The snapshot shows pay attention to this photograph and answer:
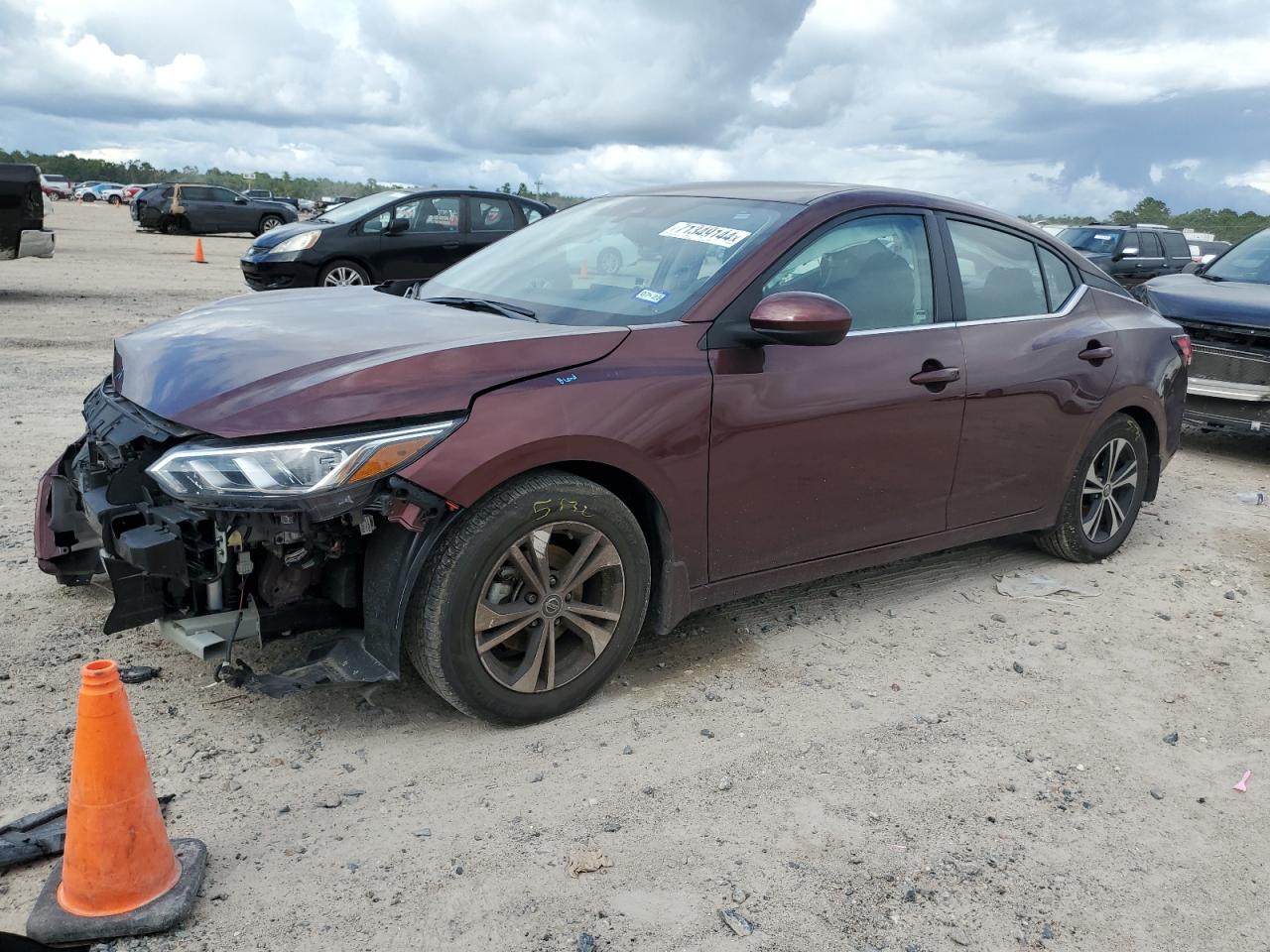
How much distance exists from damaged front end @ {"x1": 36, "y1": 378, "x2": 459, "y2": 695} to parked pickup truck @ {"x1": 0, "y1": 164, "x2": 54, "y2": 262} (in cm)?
969

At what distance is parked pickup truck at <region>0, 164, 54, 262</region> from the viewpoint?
11.4 metres

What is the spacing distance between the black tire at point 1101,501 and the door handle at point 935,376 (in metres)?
1.18

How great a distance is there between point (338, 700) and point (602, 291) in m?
1.71

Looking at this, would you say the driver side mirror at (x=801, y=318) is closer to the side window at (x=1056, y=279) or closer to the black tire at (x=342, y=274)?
the side window at (x=1056, y=279)

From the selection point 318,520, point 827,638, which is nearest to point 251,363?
point 318,520

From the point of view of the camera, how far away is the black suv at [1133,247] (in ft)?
65.3

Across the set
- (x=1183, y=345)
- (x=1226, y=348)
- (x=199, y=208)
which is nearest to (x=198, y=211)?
(x=199, y=208)

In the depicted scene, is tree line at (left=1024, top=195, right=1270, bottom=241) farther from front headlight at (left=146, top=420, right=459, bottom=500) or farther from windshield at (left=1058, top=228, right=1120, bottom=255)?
front headlight at (left=146, top=420, right=459, bottom=500)

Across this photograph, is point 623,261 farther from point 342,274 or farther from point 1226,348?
point 342,274

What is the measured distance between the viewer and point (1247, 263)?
889 centimetres

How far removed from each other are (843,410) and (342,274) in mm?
10744


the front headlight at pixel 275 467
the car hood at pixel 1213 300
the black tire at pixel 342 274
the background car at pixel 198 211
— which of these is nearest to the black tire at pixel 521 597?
the front headlight at pixel 275 467

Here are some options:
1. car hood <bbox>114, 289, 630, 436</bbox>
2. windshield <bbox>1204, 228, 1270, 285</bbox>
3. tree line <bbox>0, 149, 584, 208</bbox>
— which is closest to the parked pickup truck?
car hood <bbox>114, 289, 630, 436</bbox>

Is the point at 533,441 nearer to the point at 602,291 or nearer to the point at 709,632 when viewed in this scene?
the point at 602,291
